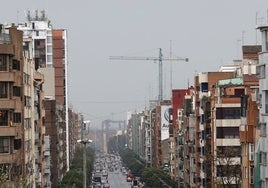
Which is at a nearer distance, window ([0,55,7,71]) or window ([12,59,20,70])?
window ([0,55,7,71])

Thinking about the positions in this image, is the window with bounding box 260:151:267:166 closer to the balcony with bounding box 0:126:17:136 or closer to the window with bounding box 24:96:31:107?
the balcony with bounding box 0:126:17:136

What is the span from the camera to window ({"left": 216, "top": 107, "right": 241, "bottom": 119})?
3403 inches

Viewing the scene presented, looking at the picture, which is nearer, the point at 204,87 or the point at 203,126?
the point at 203,126

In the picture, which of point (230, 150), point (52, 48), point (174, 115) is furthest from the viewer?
point (52, 48)

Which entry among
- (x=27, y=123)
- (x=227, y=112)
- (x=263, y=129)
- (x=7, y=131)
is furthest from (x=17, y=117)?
(x=227, y=112)

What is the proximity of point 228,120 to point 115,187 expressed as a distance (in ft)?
352

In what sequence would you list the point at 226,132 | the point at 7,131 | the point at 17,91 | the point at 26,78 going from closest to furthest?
the point at 7,131 < the point at 17,91 < the point at 26,78 < the point at 226,132

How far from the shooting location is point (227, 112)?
87.3m

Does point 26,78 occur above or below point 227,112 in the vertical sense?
above

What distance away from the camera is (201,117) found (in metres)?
105

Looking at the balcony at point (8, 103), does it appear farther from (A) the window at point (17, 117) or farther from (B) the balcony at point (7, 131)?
(B) the balcony at point (7, 131)

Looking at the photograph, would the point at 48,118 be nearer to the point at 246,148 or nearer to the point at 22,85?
the point at 22,85

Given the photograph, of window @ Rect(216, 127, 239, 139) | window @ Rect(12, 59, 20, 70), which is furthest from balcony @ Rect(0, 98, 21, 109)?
window @ Rect(216, 127, 239, 139)

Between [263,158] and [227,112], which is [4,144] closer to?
[263,158]
